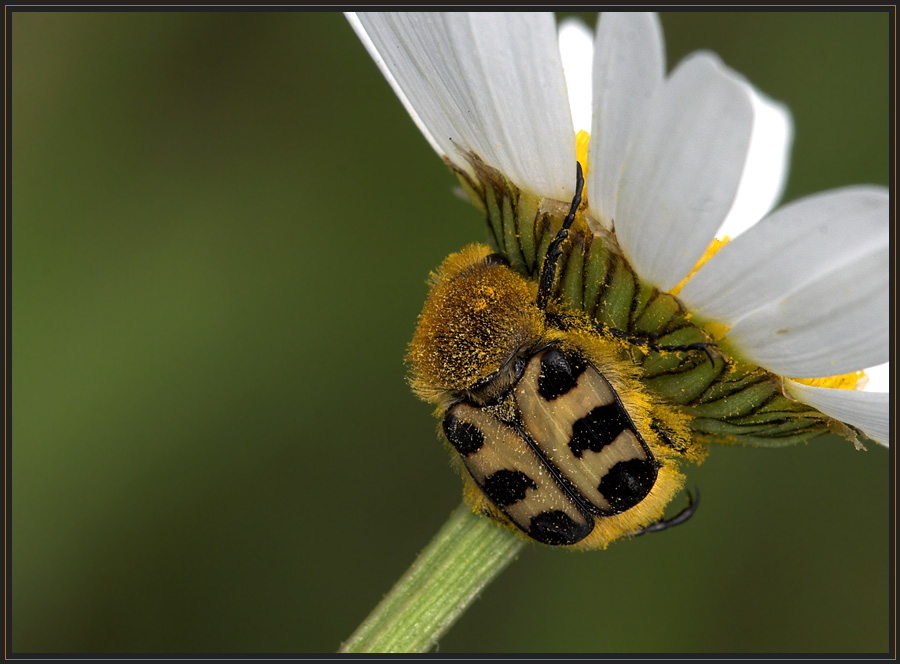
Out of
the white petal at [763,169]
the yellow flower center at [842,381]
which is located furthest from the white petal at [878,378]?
the white petal at [763,169]

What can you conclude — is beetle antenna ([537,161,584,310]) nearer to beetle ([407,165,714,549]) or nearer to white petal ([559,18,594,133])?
beetle ([407,165,714,549])

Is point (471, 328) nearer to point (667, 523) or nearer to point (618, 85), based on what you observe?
point (618, 85)

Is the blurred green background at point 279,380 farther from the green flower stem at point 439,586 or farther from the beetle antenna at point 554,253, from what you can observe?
the beetle antenna at point 554,253

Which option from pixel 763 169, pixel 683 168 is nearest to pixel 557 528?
pixel 683 168

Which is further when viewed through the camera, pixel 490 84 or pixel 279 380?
pixel 279 380

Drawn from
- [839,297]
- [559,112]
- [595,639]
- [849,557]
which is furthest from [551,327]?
[849,557]

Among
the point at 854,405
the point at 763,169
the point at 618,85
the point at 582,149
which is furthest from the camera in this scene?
the point at 763,169

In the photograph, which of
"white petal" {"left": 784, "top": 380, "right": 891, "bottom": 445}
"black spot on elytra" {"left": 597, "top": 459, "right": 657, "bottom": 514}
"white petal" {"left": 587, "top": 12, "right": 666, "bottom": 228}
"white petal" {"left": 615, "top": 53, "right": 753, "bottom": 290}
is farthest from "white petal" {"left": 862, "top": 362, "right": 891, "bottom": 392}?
"white petal" {"left": 587, "top": 12, "right": 666, "bottom": 228}

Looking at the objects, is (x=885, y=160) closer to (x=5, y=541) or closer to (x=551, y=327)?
(x=551, y=327)
